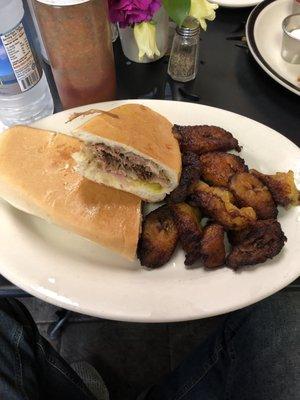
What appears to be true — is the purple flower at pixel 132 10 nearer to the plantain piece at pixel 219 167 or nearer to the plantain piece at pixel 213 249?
the plantain piece at pixel 219 167

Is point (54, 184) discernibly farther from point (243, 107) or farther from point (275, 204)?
point (243, 107)

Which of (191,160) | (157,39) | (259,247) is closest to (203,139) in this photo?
(191,160)

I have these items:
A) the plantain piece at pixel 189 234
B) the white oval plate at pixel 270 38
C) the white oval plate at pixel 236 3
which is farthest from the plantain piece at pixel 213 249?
the white oval plate at pixel 236 3

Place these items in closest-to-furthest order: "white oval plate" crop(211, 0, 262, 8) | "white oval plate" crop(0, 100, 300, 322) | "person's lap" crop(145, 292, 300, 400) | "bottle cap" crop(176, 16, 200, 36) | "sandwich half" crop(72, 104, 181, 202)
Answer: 1. "white oval plate" crop(0, 100, 300, 322)
2. "sandwich half" crop(72, 104, 181, 202)
3. "person's lap" crop(145, 292, 300, 400)
4. "bottle cap" crop(176, 16, 200, 36)
5. "white oval plate" crop(211, 0, 262, 8)

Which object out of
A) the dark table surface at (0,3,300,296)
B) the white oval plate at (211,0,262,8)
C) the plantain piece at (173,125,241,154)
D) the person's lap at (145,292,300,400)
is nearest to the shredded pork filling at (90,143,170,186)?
the plantain piece at (173,125,241,154)

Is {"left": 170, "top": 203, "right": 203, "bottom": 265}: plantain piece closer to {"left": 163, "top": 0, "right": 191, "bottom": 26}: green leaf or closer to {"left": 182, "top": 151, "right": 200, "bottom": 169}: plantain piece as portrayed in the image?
{"left": 182, "top": 151, "right": 200, "bottom": 169}: plantain piece

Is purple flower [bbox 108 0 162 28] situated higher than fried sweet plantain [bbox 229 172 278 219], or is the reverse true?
purple flower [bbox 108 0 162 28]
